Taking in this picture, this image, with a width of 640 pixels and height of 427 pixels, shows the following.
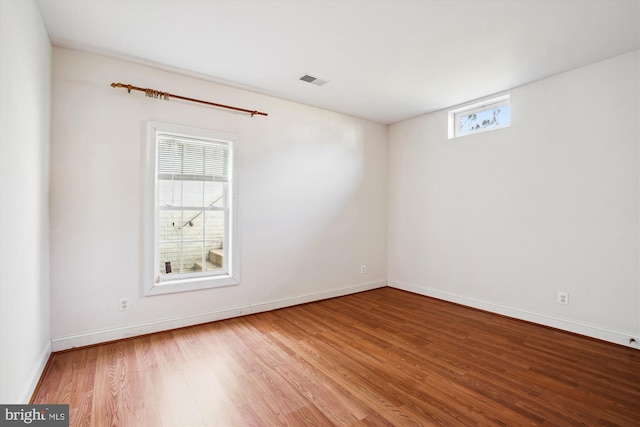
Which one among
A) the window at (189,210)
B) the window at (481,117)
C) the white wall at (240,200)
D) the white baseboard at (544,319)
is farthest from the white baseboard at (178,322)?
the window at (481,117)

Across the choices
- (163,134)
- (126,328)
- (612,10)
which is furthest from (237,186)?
(612,10)

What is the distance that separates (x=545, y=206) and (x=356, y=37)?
109 inches

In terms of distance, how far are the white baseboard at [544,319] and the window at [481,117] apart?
2292mm

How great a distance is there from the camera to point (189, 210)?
347 centimetres

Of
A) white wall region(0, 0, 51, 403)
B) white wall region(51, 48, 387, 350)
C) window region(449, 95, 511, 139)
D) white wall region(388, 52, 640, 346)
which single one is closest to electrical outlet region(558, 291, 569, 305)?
white wall region(388, 52, 640, 346)

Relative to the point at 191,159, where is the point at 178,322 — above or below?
below

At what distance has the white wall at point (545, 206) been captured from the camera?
293 centimetres

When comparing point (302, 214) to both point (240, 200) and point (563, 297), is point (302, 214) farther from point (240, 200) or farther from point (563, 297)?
point (563, 297)

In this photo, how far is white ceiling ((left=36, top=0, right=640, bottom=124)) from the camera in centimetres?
227

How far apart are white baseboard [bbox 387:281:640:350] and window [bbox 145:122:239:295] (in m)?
2.99

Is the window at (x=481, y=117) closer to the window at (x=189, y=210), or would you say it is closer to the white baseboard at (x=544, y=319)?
the white baseboard at (x=544, y=319)

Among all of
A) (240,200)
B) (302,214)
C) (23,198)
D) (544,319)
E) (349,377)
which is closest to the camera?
(23,198)

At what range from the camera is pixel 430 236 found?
4.68 m

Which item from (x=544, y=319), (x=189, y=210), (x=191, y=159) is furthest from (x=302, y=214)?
(x=544, y=319)
